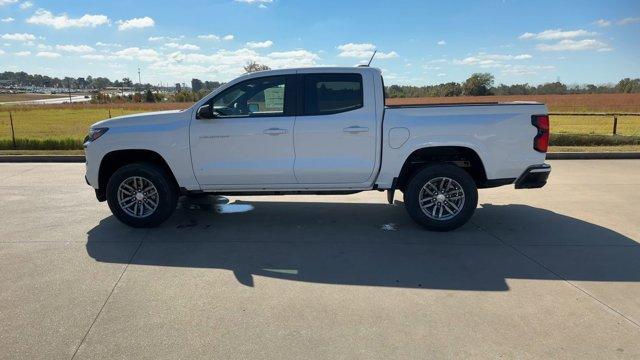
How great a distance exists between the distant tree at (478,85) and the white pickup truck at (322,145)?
40245 millimetres

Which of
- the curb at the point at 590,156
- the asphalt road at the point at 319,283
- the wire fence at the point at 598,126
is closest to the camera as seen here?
the asphalt road at the point at 319,283

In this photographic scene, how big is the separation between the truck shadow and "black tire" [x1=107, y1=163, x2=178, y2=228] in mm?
149

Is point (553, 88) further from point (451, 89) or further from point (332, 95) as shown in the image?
point (332, 95)

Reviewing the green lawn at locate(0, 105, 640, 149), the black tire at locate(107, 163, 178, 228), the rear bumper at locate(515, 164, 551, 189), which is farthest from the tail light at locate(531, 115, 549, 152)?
the green lawn at locate(0, 105, 640, 149)

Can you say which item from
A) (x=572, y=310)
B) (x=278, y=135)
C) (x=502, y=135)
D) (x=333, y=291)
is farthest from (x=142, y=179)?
(x=572, y=310)

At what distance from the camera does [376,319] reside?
3.46 meters

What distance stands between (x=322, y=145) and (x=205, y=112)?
4.80ft

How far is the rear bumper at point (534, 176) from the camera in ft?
17.8

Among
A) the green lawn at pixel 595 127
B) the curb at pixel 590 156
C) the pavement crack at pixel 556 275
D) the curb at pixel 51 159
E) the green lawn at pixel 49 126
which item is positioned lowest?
the pavement crack at pixel 556 275

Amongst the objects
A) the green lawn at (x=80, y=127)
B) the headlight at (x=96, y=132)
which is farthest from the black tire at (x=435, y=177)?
the green lawn at (x=80, y=127)

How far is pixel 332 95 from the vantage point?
555 centimetres

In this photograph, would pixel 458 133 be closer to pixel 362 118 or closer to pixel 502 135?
pixel 502 135

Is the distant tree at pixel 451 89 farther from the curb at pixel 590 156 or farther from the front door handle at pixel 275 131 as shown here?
the front door handle at pixel 275 131

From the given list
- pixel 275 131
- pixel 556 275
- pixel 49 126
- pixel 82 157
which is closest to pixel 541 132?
pixel 556 275
